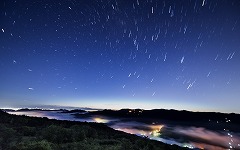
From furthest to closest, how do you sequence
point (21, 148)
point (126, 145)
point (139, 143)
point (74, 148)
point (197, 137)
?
point (197, 137) < point (139, 143) < point (126, 145) < point (74, 148) < point (21, 148)

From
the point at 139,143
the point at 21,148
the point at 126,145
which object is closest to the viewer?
the point at 21,148

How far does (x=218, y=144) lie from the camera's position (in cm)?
15062

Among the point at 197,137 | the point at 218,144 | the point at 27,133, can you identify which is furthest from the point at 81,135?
the point at 197,137

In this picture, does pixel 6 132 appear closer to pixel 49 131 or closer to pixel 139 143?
pixel 49 131

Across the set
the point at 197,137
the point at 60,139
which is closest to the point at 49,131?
the point at 60,139

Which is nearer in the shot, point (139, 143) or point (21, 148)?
point (21, 148)

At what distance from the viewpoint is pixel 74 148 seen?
Answer: 26125 millimetres

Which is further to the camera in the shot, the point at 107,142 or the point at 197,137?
the point at 197,137

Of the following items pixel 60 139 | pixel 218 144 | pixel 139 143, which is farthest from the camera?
pixel 218 144

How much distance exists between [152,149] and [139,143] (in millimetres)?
3545

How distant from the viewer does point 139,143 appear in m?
35.8

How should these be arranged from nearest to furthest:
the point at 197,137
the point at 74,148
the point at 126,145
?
the point at 74,148
the point at 126,145
the point at 197,137

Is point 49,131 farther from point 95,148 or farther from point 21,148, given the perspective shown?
point 21,148

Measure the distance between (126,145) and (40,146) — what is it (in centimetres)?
1101
